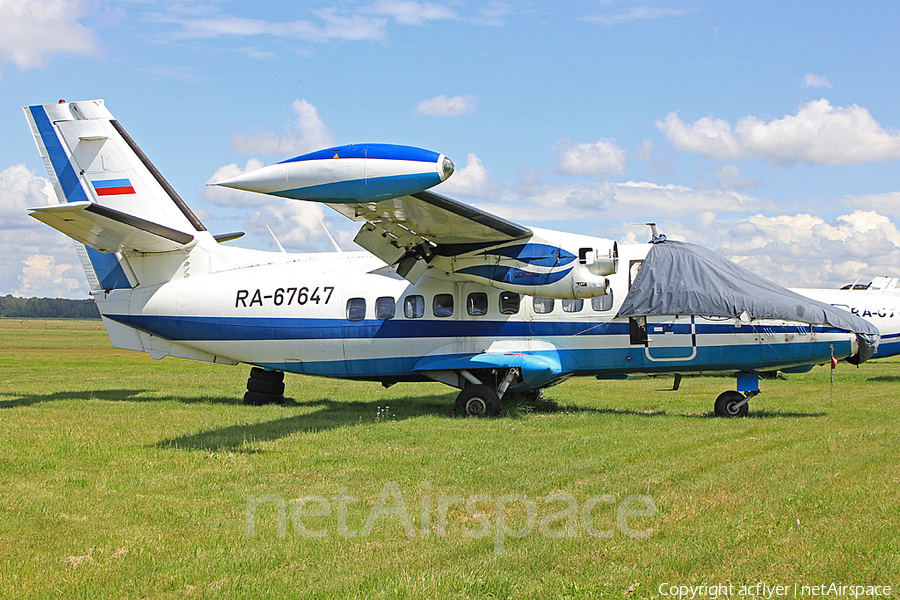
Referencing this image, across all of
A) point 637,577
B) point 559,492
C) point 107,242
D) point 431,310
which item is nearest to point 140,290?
point 107,242

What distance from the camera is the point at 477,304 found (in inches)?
556

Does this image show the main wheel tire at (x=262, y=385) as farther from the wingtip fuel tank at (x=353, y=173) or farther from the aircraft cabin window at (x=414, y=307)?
the wingtip fuel tank at (x=353, y=173)

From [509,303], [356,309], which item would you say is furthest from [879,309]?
[356,309]

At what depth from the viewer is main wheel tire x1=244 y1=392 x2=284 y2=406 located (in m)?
16.2

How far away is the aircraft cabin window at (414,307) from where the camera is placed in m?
14.4

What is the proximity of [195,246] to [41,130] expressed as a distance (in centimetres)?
424

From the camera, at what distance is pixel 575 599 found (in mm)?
4566

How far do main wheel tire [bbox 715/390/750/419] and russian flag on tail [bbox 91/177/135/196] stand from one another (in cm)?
1287

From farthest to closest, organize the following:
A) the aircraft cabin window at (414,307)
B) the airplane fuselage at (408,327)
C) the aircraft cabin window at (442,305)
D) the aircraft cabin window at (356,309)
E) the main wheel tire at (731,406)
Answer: the aircraft cabin window at (356,309) → the aircraft cabin window at (414,307) → the aircraft cabin window at (442,305) → the main wheel tire at (731,406) → the airplane fuselage at (408,327)

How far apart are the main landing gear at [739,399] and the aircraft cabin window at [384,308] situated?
6427 millimetres

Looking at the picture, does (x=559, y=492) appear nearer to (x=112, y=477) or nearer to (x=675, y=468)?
(x=675, y=468)

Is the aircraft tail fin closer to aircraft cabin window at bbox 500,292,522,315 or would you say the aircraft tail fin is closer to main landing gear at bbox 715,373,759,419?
aircraft cabin window at bbox 500,292,522,315
